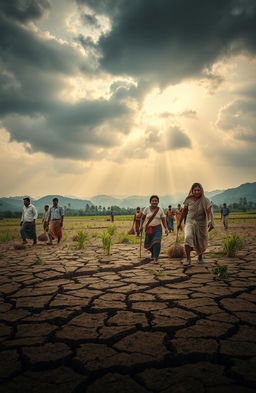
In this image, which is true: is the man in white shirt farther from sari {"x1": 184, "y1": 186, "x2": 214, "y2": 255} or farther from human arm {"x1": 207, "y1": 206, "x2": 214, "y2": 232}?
human arm {"x1": 207, "y1": 206, "x2": 214, "y2": 232}

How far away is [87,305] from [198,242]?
9.79 ft

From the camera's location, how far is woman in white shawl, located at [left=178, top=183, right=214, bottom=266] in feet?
17.1

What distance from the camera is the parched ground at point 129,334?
1.61 m

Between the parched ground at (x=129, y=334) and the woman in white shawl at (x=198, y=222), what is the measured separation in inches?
40.7

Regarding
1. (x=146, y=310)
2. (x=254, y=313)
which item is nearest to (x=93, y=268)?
(x=146, y=310)

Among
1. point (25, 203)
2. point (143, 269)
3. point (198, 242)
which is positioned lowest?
point (143, 269)

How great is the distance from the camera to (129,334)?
2.22m

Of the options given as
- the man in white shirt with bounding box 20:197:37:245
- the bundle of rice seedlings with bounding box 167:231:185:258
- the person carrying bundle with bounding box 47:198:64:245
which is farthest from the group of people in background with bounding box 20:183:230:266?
the man in white shirt with bounding box 20:197:37:245

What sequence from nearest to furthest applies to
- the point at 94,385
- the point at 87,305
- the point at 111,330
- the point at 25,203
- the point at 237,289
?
the point at 94,385, the point at 111,330, the point at 87,305, the point at 237,289, the point at 25,203

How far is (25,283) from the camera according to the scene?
158 inches

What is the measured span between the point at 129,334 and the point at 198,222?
3.45 m

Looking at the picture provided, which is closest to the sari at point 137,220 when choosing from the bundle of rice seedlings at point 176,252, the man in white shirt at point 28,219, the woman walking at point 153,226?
the man in white shirt at point 28,219

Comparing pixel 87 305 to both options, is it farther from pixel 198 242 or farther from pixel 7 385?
pixel 198 242

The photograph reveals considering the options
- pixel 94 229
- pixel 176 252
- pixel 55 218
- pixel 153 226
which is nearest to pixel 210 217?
pixel 153 226
